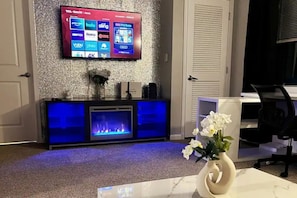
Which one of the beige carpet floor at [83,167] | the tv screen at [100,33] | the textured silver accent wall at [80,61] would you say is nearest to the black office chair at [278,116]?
the beige carpet floor at [83,167]

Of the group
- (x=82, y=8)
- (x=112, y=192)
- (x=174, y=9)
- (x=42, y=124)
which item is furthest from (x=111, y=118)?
(x=112, y=192)

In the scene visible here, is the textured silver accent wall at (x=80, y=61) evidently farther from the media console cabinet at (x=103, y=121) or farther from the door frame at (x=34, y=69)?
the media console cabinet at (x=103, y=121)

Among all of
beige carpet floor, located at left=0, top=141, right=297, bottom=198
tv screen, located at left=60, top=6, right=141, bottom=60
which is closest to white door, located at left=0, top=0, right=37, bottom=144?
beige carpet floor, located at left=0, top=141, right=297, bottom=198

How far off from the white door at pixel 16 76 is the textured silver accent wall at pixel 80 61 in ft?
0.54

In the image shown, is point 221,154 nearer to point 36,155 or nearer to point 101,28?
point 36,155

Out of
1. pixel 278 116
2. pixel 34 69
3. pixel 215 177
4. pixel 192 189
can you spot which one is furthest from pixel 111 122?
pixel 215 177

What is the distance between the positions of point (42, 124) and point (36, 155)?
2.23 feet

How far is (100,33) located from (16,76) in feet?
4.39

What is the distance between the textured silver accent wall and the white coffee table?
2495mm

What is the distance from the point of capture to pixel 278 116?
2287 mm

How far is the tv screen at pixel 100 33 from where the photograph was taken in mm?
3225

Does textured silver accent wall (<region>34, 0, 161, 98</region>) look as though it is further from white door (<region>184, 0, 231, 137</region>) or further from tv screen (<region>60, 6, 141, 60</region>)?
white door (<region>184, 0, 231, 137</region>)

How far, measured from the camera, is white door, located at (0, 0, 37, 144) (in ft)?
10.3

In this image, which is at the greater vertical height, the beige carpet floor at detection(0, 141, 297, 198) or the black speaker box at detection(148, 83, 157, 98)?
the black speaker box at detection(148, 83, 157, 98)
